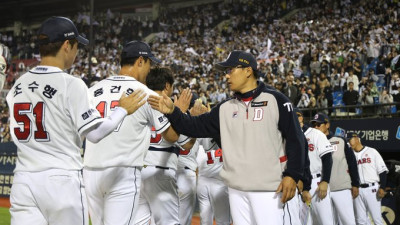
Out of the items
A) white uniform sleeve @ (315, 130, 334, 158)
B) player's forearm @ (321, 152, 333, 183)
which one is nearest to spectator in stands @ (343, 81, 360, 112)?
white uniform sleeve @ (315, 130, 334, 158)

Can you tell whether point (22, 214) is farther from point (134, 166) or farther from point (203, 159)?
point (203, 159)

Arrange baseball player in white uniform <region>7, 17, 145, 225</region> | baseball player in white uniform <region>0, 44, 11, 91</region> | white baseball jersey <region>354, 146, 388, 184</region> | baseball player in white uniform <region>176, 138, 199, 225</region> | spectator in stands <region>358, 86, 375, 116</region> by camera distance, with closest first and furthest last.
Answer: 1. baseball player in white uniform <region>7, 17, 145, 225</region>
2. baseball player in white uniform <region>0, 44, 11, 91</region>
3. baseball player in white uniform <region>176, 138, 199, 225</region>
4. white baseball jersey <region>354, 146, 388, 184</region>
5. spectator in stands <region>358, 86, 375, 116</region>

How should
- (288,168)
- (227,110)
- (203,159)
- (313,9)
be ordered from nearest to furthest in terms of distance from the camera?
1. (288,168)
2. (227,110)
3. (203,159)
4. (313,9)

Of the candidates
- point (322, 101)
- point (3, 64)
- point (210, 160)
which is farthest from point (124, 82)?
point (322, 101)

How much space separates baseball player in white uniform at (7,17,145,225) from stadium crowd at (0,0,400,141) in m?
11.5

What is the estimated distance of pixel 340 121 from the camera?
45.3 feet

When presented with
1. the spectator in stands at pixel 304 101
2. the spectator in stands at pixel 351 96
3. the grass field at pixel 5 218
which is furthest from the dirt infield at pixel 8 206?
the spectator in stands at pixel 351 96

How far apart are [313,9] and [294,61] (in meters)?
7.09

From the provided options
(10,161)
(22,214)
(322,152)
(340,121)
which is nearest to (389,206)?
(340,121)

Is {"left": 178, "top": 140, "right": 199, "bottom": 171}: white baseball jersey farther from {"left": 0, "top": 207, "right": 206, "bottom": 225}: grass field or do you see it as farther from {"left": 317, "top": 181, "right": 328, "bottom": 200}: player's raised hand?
{"left": 0, "top": 207, "right": 206, "bottom": 225}: grass field

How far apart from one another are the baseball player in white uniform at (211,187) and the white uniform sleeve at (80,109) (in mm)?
3439

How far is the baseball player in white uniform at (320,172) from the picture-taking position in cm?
774

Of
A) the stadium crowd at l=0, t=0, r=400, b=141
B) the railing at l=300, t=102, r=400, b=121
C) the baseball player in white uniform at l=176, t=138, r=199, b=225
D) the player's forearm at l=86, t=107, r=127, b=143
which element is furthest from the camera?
the stadium crowd at l=0, t=0, r=400, b=141

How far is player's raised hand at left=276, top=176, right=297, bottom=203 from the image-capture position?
154 inches
